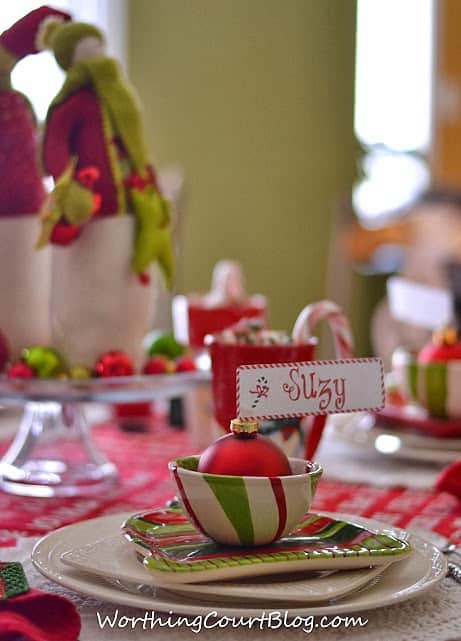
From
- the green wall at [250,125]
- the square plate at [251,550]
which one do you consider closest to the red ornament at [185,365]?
the square plate at [251,550]

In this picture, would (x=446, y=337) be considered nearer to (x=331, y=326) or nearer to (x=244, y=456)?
(x=331, y=326)

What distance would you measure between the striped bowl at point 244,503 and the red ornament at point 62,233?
469mm

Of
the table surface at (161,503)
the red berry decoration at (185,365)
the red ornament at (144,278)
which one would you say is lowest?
the table surface at (161,503)

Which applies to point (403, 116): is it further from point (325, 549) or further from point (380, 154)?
point (325, 549)

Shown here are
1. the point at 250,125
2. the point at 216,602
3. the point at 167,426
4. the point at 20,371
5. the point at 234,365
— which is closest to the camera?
the point at 216,602

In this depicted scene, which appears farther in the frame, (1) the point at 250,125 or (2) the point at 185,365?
(1) the point at 250,125

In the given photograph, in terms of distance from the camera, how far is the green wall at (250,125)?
10.5 feet

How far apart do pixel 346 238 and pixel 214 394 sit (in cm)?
262

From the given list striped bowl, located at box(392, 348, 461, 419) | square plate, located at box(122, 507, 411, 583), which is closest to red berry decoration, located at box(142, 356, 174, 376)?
striped bowl, located at box(392, 348, 461, 419)

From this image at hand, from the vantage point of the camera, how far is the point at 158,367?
106 cm

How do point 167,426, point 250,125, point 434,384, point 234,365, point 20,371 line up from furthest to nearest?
point 250,125 → point 167,426 → point 434,384 → point 20,371 → point 234,365

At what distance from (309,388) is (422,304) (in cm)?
91

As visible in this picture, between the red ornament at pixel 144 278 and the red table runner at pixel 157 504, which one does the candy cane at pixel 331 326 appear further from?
the red ornament at pixel 144 278

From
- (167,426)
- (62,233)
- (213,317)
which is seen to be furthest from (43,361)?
(167,426)
